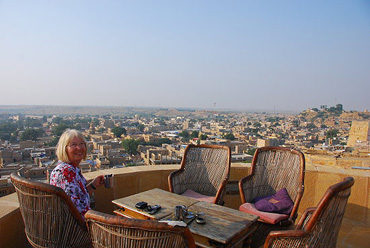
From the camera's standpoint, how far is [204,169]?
2.38 meters

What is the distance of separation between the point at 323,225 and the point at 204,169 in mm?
1330

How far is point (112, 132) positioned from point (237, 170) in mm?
45947

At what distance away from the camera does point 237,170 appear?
2.64 metres

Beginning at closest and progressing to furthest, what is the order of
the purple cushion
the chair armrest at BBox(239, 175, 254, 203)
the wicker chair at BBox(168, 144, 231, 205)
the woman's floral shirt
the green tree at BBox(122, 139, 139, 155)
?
the woman's floral shirt → the purple cushion → the chair armrest at BBox(239, 175, 254, 203) → the wicker chair at BBox(168, 144, 231, 205) → the green tree at BBox(122, 139, 139, 155)

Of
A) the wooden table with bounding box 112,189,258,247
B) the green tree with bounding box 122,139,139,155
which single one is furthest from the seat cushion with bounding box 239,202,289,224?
the green tree with bounding box 122,139,139,155

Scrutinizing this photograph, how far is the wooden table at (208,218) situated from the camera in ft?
4.09

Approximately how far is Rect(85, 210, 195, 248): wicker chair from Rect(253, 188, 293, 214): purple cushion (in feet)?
3.82

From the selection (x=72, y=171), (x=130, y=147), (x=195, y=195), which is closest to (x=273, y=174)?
(x=195, y=195)

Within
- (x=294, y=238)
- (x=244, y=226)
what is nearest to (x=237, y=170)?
(x=244, y=226)

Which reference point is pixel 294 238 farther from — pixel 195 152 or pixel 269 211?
pixel 195 152

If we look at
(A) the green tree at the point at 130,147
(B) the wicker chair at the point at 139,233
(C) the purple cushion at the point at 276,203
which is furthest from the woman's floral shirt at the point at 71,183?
(A) the green tree at the point at 130,147

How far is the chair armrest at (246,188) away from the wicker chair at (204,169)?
207mm

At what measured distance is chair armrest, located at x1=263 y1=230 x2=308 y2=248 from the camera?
1.12m

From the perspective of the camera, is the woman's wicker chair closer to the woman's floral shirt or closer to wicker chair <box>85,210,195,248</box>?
wicker chair <box>85,210,195,248</box>
